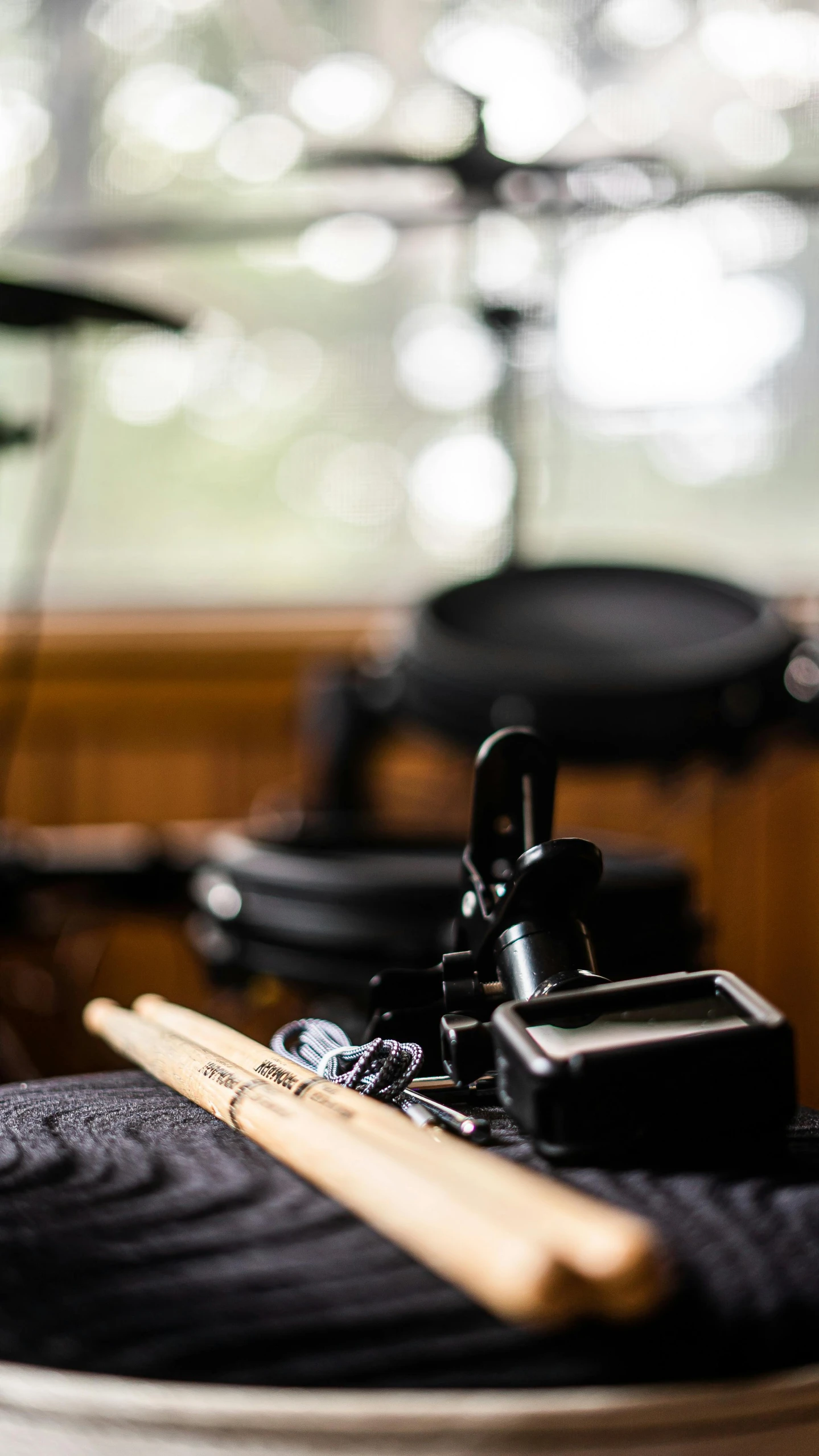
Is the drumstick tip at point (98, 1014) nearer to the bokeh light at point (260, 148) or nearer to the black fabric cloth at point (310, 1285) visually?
the black fabric cloth at point (310, 1285)

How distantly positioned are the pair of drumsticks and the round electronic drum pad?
0.57m

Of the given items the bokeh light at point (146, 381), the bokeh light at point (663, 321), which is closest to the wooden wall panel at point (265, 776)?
the bokeh light at point (146, 381)

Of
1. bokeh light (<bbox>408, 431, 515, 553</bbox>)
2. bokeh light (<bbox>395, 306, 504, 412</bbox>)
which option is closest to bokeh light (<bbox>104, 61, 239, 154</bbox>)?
bokeh light (<bbox>395, 306, 504, 412</bbox>)

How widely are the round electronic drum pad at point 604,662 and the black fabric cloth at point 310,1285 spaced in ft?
1.94

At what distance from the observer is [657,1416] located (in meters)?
0.25

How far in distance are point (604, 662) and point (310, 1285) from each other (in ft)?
2.42

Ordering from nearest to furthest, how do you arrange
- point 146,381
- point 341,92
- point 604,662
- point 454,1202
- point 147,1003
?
point 454,1202 < point 147,1003 < point 604,662 < point 341,92 < point 146,381

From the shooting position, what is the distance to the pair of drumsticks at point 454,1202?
0.78 ft

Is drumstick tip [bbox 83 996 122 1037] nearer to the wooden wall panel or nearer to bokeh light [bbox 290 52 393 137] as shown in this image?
the wooden wall panel

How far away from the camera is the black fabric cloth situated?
0.85ft

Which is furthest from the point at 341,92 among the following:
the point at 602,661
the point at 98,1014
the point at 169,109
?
the point at 98,1014

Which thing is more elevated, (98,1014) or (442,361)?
(442,361)

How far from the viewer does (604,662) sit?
3.21 feet

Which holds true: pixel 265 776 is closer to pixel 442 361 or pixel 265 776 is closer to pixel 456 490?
pixel 456 490
